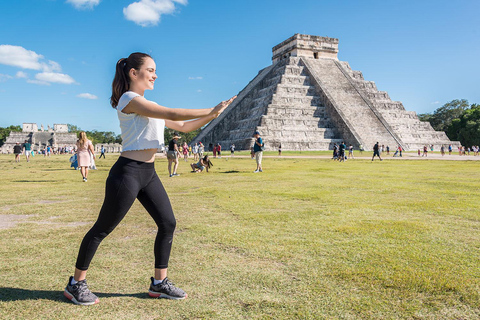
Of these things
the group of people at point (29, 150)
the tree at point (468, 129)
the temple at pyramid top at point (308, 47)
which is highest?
the temple at pyramid top at point (308, 47)

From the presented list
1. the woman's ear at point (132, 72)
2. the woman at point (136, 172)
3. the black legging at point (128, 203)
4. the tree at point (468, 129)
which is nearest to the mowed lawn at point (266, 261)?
the woman at point (136, 172)

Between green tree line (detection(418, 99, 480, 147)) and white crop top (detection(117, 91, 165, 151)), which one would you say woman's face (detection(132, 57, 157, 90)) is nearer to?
white crop top (detection(117, 91, 165, 151))

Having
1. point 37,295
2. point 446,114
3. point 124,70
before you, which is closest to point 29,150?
point 37,295

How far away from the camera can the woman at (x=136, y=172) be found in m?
2.87

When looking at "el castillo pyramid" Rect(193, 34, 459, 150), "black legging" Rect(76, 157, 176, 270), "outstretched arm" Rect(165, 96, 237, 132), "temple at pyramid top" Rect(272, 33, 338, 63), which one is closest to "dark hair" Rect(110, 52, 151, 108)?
"outstretched arm" Rect(165, 96, 237, 132)

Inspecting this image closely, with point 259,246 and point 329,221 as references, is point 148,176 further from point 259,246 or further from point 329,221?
point 329,221

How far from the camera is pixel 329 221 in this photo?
5430 mm

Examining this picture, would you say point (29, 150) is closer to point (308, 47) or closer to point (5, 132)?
point (308, 47)

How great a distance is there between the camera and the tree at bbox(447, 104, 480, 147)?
58.5m

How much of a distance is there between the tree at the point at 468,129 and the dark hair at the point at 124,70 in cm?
6526

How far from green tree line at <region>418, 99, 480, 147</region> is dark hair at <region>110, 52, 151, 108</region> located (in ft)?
214

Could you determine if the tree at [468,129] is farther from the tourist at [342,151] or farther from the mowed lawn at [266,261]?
the mowed lawn at [266,261]

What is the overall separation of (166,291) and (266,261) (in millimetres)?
1165

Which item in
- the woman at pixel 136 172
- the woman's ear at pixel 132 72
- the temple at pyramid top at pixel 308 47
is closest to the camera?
the woman at pixel 136 172
